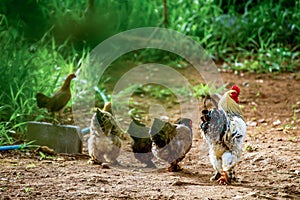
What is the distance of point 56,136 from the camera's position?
22.4 feet

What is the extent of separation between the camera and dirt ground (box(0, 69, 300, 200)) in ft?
16.6

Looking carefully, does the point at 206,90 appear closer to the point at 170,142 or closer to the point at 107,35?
the point at 107,35

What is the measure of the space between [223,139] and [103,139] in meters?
1.28

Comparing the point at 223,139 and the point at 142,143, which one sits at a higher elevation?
the point at 223,139

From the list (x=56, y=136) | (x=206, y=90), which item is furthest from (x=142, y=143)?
(x=206, y=90)

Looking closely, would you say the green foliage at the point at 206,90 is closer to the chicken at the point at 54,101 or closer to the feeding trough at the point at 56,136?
the chicken at the point at 54,101

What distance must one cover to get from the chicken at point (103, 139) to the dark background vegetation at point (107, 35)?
44.0 inches

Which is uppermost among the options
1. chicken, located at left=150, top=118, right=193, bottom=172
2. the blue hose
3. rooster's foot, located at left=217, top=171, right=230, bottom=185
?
chicken, located at left=150, top=118, right=193, bottom=172

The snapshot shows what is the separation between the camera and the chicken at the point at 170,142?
608cm

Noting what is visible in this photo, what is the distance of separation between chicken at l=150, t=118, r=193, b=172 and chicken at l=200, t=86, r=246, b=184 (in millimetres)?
472

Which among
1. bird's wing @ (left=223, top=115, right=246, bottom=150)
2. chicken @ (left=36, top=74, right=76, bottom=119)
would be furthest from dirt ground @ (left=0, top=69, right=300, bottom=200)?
chicken @ (left=36, top=74, right=76, bottom=119)

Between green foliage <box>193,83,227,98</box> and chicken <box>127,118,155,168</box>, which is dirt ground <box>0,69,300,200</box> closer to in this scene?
chicken <box>127,118,155,168</box>

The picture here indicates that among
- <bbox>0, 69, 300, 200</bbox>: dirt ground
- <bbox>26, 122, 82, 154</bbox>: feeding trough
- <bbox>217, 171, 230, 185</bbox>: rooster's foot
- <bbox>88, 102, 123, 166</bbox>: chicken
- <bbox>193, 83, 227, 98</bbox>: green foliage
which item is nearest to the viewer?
<bbox>0, 69, 300, 200</bbox>: dirt ground

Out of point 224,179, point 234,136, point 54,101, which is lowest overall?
point 224,179
